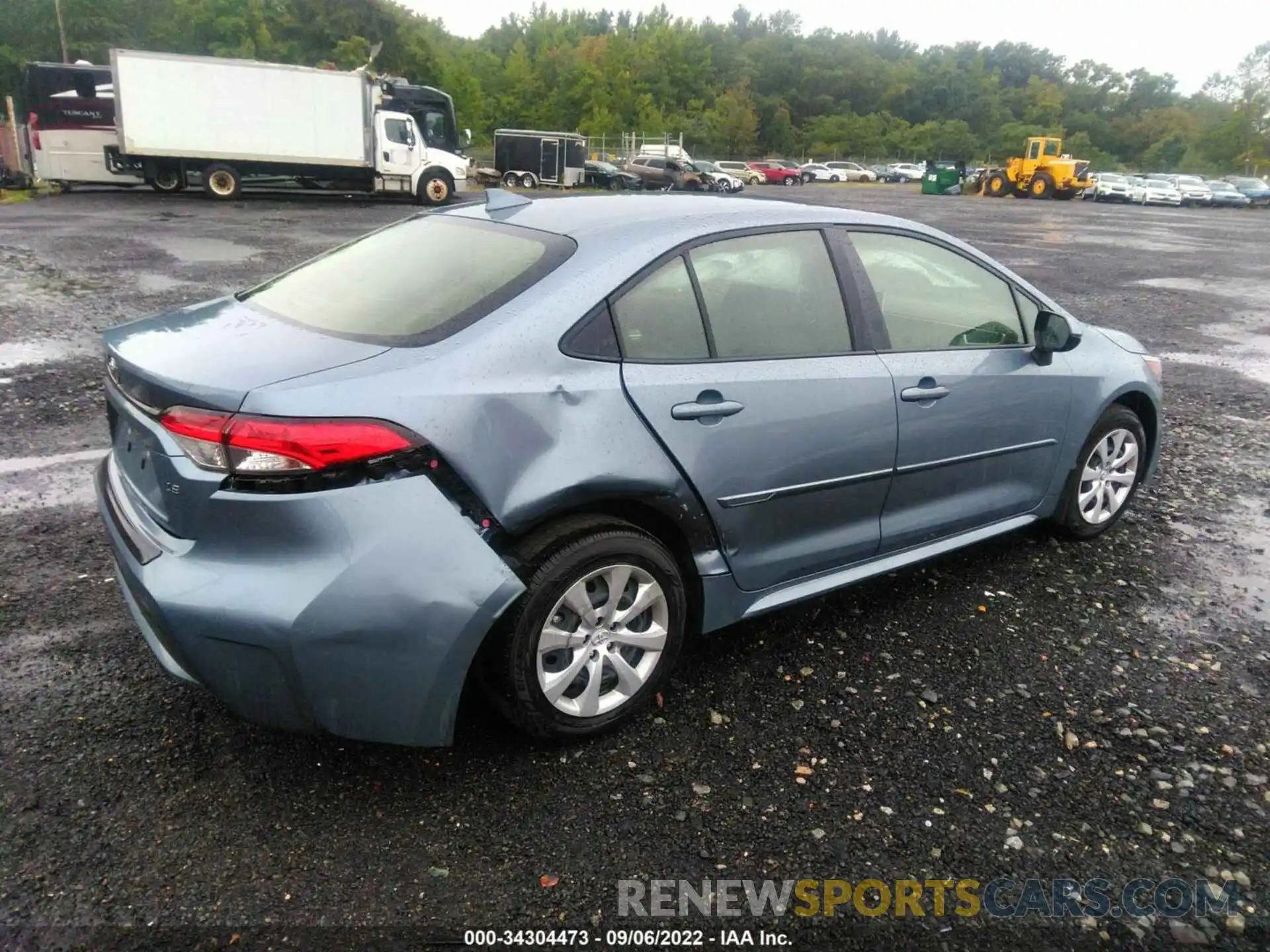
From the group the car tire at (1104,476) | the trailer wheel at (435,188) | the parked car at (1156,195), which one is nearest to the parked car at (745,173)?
the parked car at (1156,195)

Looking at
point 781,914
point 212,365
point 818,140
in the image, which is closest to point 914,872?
point 781,914

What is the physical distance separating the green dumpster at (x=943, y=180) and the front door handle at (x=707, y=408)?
167ft

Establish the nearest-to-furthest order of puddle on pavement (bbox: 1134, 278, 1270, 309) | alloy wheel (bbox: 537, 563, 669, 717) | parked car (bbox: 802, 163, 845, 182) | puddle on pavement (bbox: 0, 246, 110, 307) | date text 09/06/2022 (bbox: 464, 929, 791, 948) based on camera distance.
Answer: date text 09/06/2022 (bbox: 464, 929, 791, 948), alloy wheel (bbox: 537, 563, 669, 717), puddle on pavement (bbox: 0, 246, 110, 307), puddle on pavement (bbox: 1134, 278, 1270, 309), parked car (bbox: 802, 163, 845, 182)

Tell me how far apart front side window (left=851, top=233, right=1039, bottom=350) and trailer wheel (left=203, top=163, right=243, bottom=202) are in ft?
78.7

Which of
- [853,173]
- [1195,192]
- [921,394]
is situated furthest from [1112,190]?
[921,394]

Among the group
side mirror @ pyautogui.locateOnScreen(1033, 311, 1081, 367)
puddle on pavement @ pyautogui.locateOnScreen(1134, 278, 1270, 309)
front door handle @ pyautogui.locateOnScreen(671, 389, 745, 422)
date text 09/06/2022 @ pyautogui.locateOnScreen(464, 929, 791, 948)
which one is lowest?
puddle on pavement @ pyautogui.locateOnScreen(1134, 278, 1270, 309)

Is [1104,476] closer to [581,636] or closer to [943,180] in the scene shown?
[581,636]

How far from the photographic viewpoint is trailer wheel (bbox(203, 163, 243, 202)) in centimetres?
2386

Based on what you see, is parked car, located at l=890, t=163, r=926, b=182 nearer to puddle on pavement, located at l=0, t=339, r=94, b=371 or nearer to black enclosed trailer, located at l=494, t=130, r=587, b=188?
black enclosed trailer, located at l=494, t=130, r=587, b=188

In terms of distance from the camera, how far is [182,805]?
2.52m

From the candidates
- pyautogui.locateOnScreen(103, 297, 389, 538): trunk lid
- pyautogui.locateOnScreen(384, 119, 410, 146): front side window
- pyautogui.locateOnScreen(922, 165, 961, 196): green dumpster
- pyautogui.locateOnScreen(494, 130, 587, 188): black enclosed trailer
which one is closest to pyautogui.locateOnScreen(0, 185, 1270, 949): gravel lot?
pyautogui.locateOnScreen(103, 297, 389, 538): trunk lid

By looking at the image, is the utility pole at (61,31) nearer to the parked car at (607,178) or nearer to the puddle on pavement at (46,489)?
the parked car at (607,178)

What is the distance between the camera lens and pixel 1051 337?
3900 millimetres

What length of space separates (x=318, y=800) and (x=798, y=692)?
5.21 feet
